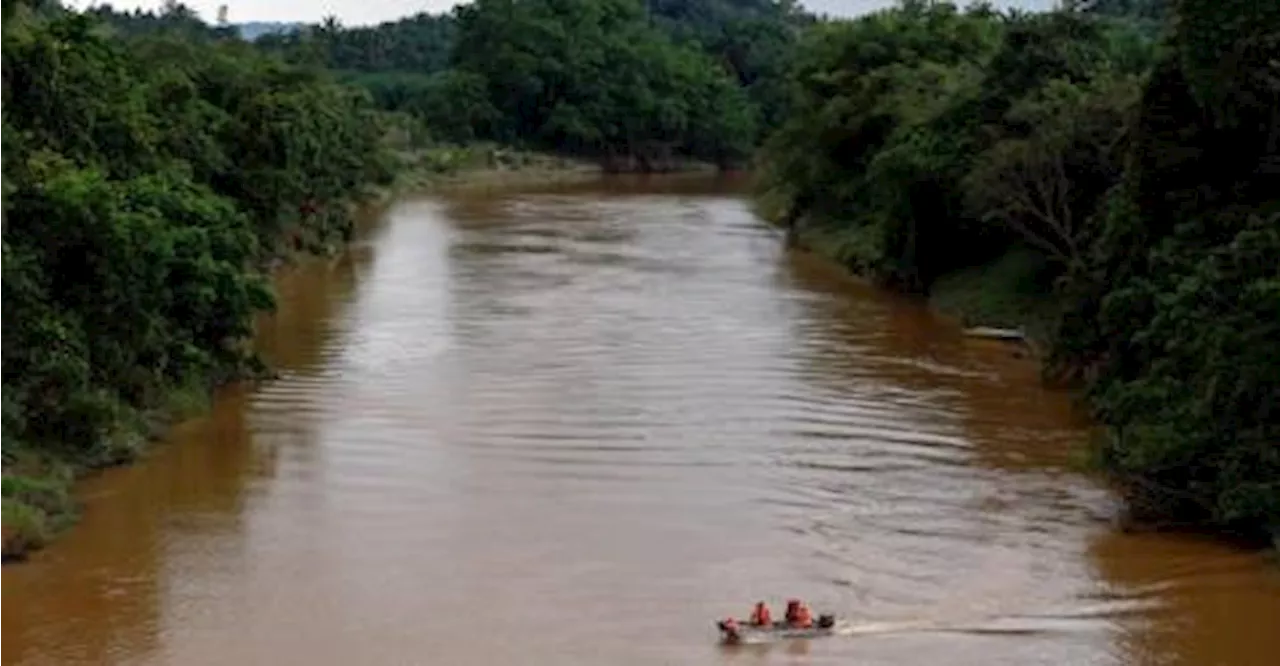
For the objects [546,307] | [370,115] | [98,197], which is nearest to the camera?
[98,197]

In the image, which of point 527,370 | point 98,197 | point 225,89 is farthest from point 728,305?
point 98,197

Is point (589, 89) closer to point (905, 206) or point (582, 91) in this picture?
point (582, 91)

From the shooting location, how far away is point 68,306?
25.4 metres

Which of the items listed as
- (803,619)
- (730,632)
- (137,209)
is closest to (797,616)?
(803,619)

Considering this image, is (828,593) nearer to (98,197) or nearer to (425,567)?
(425,567)

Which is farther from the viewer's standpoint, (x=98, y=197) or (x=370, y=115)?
(x=370, y=115)

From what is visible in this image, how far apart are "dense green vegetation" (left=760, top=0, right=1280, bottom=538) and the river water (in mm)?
1240

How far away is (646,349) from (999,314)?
7.58 metres

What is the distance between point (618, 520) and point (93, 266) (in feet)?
26.3

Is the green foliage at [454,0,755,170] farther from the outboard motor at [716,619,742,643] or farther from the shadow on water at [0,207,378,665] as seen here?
the outboard motor at [716,619,742,643]

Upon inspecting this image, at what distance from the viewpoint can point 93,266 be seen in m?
25.3

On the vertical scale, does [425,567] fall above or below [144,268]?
below

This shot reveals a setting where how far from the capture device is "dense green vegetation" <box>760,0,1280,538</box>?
72.5 ft

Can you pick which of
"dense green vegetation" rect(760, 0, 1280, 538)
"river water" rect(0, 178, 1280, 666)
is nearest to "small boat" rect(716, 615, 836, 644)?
"river water" rect(0, 178, 1280, 666)
